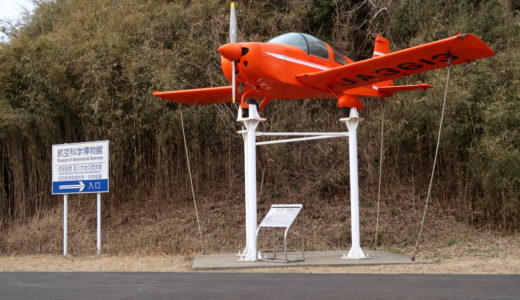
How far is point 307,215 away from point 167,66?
376cm

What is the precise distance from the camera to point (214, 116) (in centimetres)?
1090

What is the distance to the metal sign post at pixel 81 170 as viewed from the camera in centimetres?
901

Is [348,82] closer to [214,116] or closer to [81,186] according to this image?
[214,116]

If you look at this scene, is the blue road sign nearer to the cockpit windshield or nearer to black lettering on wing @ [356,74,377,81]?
the cockpit windshield

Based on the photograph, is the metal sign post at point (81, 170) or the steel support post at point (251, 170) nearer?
the steel support post at point (251, 170)

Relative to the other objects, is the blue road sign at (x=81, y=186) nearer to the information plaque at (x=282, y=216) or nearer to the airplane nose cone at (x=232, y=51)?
the information plaque at (x=282, y=216)

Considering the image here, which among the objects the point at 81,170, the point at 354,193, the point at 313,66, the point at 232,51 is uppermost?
the point at 232,51
